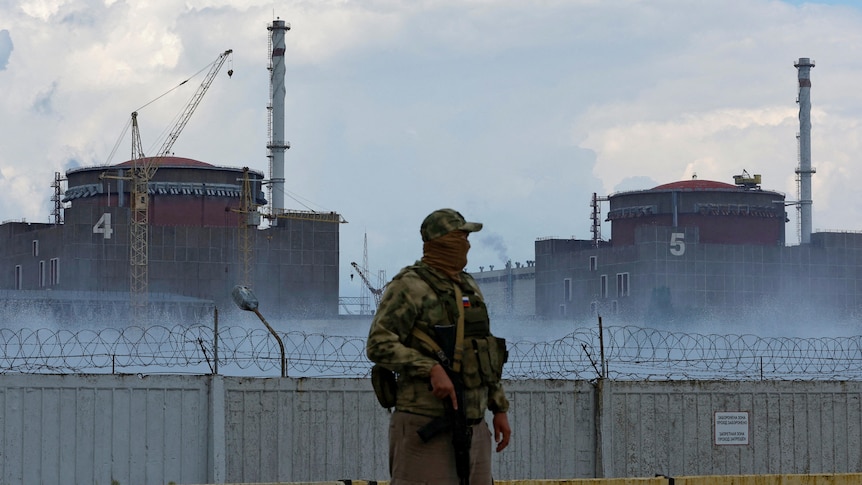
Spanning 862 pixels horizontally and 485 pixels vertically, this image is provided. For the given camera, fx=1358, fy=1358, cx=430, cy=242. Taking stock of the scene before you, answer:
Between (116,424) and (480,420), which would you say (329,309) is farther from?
(480,420)

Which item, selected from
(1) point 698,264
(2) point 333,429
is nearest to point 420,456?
(2) point 333,429

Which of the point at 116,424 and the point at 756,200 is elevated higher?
the point at 756,200

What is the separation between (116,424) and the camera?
53.9ft

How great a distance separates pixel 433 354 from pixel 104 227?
88.7 meters

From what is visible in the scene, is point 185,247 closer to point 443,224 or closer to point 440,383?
point 443,224

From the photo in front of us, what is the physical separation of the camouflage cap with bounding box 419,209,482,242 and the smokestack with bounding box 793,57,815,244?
10683cm

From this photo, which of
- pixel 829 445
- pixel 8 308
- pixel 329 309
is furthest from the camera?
pixel 329 309

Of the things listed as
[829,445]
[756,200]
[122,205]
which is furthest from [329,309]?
[829,445]

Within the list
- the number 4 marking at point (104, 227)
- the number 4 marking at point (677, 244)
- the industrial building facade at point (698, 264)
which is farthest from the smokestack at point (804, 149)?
the number 4 marking at point (104, 227)

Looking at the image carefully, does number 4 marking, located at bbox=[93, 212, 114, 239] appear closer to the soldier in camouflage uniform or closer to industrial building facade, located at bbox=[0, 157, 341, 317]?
industrial building facade, located at bbox=[0, 157, 341, 317]

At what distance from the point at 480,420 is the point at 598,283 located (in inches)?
3818

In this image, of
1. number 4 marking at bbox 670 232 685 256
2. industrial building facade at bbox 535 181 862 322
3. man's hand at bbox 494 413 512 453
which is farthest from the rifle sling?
number 4 marking at bbox 670 232 685 256

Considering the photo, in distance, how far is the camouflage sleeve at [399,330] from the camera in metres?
7.25

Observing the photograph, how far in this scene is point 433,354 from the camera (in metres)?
7.40
